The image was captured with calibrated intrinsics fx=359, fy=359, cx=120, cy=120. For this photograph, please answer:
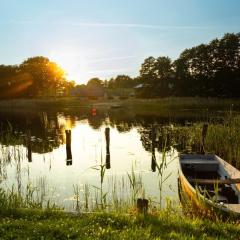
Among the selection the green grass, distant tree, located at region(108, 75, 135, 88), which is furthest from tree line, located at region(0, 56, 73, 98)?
distant tree, located at region(108, 75, 135, 88)

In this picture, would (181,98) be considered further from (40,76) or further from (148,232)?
(148,232)

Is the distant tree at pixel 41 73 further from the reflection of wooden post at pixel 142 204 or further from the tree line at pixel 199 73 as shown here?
the reflection of wooden post at pixel 142 204

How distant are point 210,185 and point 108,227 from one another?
7.88 metres

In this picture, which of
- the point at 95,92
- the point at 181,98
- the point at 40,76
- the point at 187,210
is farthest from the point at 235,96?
the point at 187,210

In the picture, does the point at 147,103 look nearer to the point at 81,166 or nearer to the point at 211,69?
the point at 211,69

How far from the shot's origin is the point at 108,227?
8.44m

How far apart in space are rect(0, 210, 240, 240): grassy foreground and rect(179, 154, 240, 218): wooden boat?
1.10m

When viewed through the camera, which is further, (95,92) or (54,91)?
(54,91)

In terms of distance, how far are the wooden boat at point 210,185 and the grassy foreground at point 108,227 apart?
3.62ft

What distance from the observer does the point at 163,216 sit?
9516 millimetres

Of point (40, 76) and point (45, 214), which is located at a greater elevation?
point (40, 76)

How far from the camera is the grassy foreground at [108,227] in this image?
7.95m

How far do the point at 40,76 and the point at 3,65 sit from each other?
1365 centimetres

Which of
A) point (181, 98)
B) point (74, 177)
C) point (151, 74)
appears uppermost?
point (151, 74)
